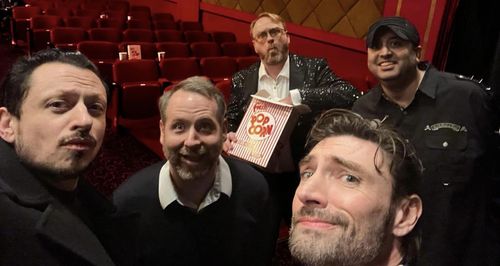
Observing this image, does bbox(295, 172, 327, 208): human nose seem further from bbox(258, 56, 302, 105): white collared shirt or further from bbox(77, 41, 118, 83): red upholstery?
bbox(77, 41, 118, 83): red upholstery

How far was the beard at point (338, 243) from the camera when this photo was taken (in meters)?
0.93

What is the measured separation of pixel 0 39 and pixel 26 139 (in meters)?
8.73

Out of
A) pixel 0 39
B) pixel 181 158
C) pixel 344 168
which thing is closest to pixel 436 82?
pixel 344 168

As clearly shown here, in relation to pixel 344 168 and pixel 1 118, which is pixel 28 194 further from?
pixel 344 168

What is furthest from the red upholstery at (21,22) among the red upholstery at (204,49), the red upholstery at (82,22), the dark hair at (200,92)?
the dark hair at (200,92)

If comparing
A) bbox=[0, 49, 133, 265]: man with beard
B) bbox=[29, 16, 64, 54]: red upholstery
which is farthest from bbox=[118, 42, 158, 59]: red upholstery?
bbox=[0, 49, 133, 265]: man with beard

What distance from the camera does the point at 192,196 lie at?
1.46 meters

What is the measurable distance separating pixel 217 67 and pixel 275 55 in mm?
3147

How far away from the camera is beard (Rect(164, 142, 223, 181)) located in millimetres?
1406

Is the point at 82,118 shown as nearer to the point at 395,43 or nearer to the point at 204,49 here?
the point at 395,43

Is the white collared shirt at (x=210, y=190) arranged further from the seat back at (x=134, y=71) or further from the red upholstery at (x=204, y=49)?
the red upholstery at (x=204, y=49)

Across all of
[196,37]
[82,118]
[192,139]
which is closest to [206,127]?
[192,139]

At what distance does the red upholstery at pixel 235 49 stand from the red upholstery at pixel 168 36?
3.03ft

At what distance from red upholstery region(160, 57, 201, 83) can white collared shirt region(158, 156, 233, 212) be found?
316 centimetres
